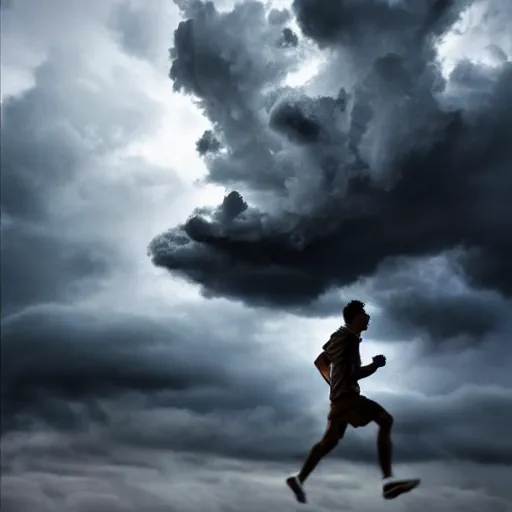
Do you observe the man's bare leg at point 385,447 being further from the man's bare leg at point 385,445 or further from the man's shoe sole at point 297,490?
the man's shoe sole at point 297,490

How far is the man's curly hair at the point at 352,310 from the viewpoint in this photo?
16.5 m

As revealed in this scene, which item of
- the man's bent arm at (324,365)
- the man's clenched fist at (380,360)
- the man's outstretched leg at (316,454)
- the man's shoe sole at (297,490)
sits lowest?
the man's shoe sole at (297,490)

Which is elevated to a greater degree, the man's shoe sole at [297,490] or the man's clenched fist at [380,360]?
the man's clenched fist at [380,360]

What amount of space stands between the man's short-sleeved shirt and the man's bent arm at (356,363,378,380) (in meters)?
0.08

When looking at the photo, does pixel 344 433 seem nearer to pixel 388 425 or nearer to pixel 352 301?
pixel 388 425

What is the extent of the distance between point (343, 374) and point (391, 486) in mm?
2279

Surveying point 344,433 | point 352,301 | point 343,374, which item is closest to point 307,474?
point 344,433

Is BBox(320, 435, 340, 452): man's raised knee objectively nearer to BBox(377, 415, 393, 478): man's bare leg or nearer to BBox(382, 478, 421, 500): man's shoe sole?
BBox(377, 415, 393, 478): man's bare leg

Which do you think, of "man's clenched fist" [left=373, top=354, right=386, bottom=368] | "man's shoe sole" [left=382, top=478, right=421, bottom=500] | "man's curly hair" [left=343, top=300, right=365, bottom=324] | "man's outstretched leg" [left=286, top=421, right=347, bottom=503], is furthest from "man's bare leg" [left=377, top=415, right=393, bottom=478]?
"man's curly hair" [left=343, top=300, right=365, bottom=324]

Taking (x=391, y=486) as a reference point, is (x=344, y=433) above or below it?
above

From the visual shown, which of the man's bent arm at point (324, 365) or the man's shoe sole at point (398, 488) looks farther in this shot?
the man's bent arm at point (324, 365)

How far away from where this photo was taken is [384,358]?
630 inches

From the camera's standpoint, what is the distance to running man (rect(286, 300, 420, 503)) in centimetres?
1616

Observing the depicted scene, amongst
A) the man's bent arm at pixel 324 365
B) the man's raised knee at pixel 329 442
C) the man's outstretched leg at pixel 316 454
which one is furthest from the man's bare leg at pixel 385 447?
the man's bent arm at pixel 324 365
